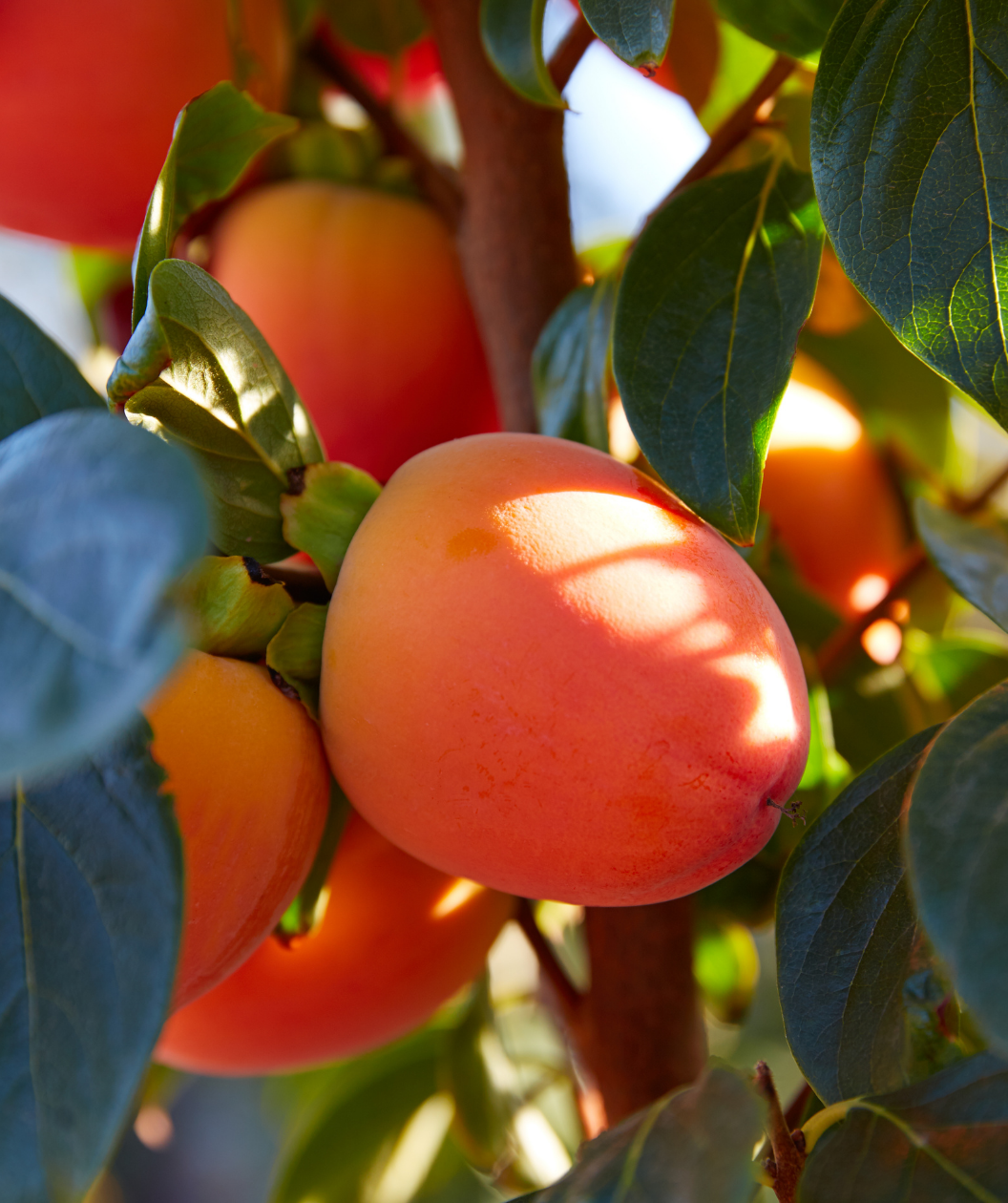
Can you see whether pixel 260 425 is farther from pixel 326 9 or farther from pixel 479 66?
pixel 326 9

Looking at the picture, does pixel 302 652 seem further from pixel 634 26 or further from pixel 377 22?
pixel 377 22

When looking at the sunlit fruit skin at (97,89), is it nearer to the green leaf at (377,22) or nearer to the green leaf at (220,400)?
the green leaf at (377,22)

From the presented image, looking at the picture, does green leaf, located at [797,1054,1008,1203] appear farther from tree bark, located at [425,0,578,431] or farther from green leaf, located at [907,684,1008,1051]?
tree bark, located at [425,0,578,431]

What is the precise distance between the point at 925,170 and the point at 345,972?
13.6 inches

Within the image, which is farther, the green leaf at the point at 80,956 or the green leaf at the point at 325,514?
the green leaf at the point at 325,514

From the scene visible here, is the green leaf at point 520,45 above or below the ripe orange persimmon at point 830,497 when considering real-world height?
above

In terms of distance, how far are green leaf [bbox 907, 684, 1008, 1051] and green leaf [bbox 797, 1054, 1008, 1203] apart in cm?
7

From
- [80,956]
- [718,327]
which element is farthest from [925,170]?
[80,956]

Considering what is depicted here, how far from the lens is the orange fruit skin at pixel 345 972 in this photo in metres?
0.42

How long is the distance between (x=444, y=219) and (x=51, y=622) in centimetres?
43

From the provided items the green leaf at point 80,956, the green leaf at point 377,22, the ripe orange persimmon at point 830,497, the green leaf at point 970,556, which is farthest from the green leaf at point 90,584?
the green leaf at point 377,22

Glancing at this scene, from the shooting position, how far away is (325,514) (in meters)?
0.36

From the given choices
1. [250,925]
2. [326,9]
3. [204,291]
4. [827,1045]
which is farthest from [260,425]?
[326,9]

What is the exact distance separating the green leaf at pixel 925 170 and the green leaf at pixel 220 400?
0.18 meters
